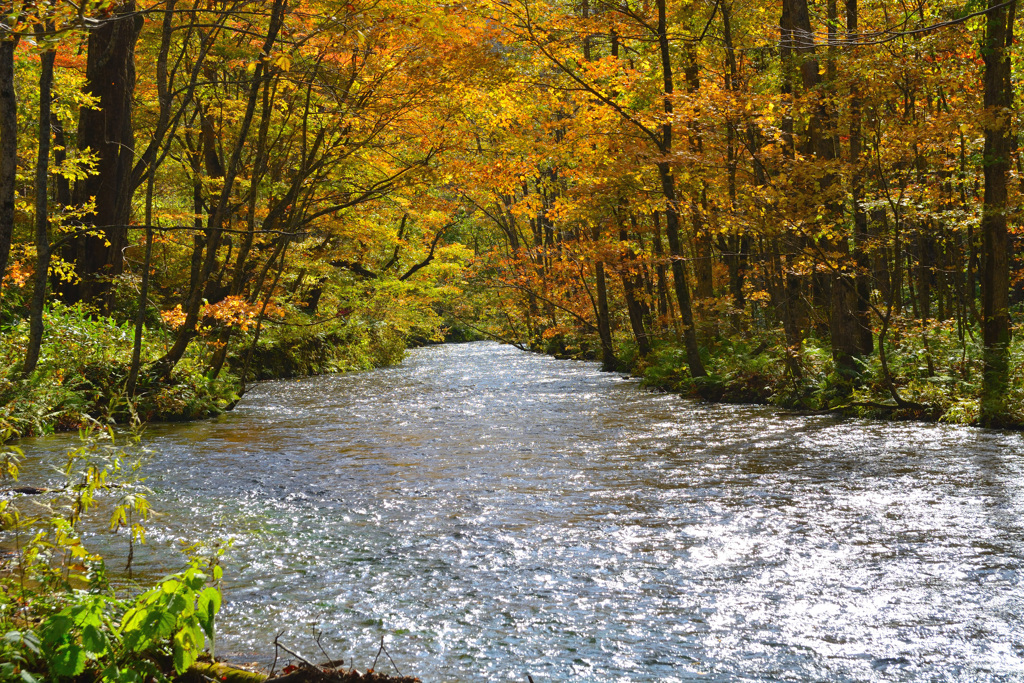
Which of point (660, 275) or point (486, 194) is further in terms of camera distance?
point (486, 194)

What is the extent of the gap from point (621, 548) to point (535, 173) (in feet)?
57.1

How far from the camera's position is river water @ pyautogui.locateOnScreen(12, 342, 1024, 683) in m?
3.72

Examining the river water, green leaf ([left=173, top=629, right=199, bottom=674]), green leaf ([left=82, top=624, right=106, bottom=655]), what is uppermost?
green leaf ([left=82, top=624, right=106, bottom=655])

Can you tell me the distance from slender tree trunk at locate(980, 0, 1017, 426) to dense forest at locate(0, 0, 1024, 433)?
0.04m

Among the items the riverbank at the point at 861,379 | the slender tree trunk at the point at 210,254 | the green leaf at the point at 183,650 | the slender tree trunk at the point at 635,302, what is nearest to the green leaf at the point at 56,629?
the green leaf at the point at 183,650

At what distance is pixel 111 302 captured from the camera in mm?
14406

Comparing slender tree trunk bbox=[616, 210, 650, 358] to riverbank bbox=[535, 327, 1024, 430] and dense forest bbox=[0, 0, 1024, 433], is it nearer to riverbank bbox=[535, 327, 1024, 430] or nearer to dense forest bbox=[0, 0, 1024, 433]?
dense forest bbox=[0, 0, 1024, 433]

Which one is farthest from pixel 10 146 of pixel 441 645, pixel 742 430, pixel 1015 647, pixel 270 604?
pixel 742 430

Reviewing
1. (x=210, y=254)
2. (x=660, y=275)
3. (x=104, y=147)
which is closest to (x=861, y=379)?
(x=660, y=275)

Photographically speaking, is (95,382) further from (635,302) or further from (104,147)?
(635,302)

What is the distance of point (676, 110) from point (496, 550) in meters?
10.6

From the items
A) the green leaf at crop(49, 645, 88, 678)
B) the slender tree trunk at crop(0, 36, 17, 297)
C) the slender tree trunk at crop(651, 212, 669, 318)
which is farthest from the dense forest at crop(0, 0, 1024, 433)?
the green leaf at crop(49, 645, 88, 678)

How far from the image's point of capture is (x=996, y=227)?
10227 mm

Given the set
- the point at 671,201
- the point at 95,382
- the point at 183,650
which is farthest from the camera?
the point at 671,201
